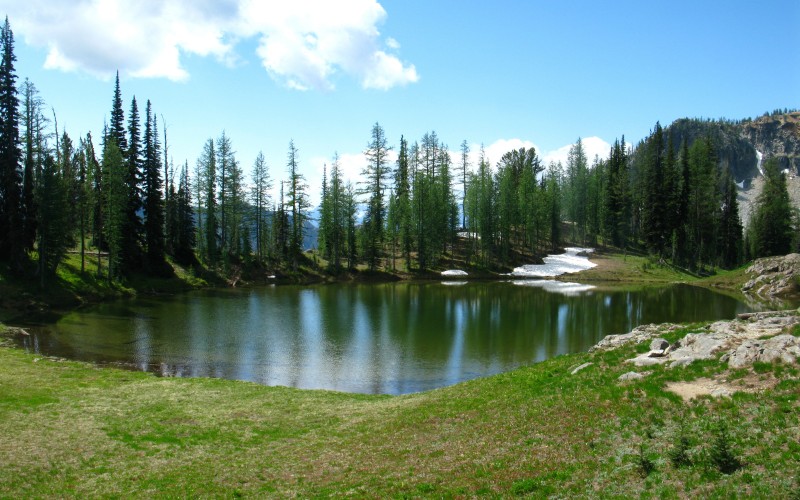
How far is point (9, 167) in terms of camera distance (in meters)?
53.9

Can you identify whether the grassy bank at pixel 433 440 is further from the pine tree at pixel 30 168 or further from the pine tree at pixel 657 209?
the pine tree at pixel 657 209

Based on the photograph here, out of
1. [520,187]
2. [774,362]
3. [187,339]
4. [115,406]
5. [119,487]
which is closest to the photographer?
[119,487]

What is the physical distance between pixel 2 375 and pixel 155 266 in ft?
156

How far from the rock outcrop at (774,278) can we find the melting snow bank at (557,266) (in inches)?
1102

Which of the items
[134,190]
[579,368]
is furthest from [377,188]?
[579,368]

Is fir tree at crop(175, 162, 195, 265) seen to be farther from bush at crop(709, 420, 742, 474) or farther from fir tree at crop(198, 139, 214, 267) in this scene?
bush at crop(709, 420, 742, 474)

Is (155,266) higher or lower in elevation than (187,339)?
higher

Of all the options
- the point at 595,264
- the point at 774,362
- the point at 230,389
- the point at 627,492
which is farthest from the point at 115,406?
the point at 595,264

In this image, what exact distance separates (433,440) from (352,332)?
2622 cm

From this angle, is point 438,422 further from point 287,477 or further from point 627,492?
point 627,492

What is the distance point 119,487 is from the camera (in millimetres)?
12930

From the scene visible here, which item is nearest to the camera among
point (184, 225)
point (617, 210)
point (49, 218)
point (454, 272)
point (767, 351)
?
point (767, 351)

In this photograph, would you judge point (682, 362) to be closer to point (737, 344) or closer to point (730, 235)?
point (737, 344)

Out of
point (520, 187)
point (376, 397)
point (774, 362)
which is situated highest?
point (520, 187)
